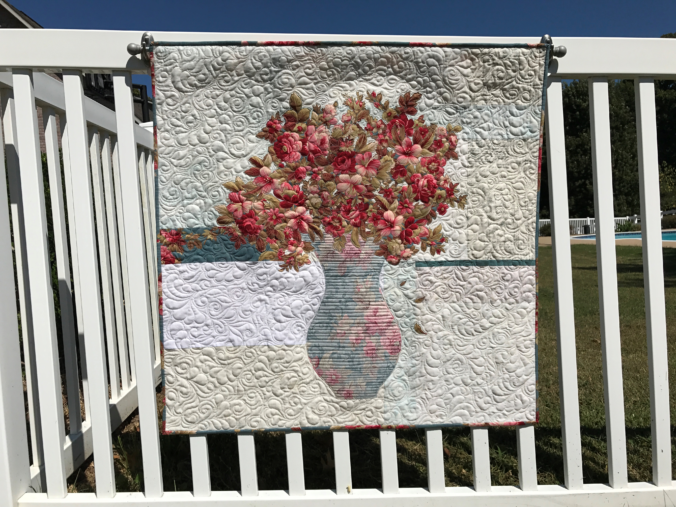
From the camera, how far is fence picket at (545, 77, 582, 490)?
1.55 m

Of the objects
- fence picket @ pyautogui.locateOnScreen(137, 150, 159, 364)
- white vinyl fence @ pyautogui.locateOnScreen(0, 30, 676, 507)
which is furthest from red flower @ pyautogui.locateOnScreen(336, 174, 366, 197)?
fence picket @ pyautogui.locateOnScreen(137, 150, 159, 364)

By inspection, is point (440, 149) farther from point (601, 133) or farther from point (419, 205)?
point (601, 133)

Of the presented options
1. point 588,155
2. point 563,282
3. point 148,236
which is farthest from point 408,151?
point 588,155

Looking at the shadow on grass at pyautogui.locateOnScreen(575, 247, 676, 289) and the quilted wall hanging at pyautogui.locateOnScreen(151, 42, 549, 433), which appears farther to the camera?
the shadow on grass at pyautogui.locateOnScreen(575, 247, 676, 289)

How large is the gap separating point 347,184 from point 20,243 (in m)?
1.20

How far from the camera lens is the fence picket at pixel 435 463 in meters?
1.60

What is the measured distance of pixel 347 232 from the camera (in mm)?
1539

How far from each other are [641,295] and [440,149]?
19.2ft

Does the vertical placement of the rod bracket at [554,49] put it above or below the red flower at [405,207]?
above

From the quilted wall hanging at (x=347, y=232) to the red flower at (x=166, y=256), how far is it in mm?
24

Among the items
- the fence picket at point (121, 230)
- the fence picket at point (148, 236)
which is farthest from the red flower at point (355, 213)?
the fence picket at point (148, 236)

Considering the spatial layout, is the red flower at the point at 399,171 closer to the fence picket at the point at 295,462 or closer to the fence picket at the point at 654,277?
the fence picket at the point at 654,277

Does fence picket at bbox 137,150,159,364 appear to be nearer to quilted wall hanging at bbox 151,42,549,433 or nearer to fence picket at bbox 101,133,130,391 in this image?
fence picket at bbox 101,133,130,391

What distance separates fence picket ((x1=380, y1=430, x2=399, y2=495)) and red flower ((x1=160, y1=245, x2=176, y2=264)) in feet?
3.01
